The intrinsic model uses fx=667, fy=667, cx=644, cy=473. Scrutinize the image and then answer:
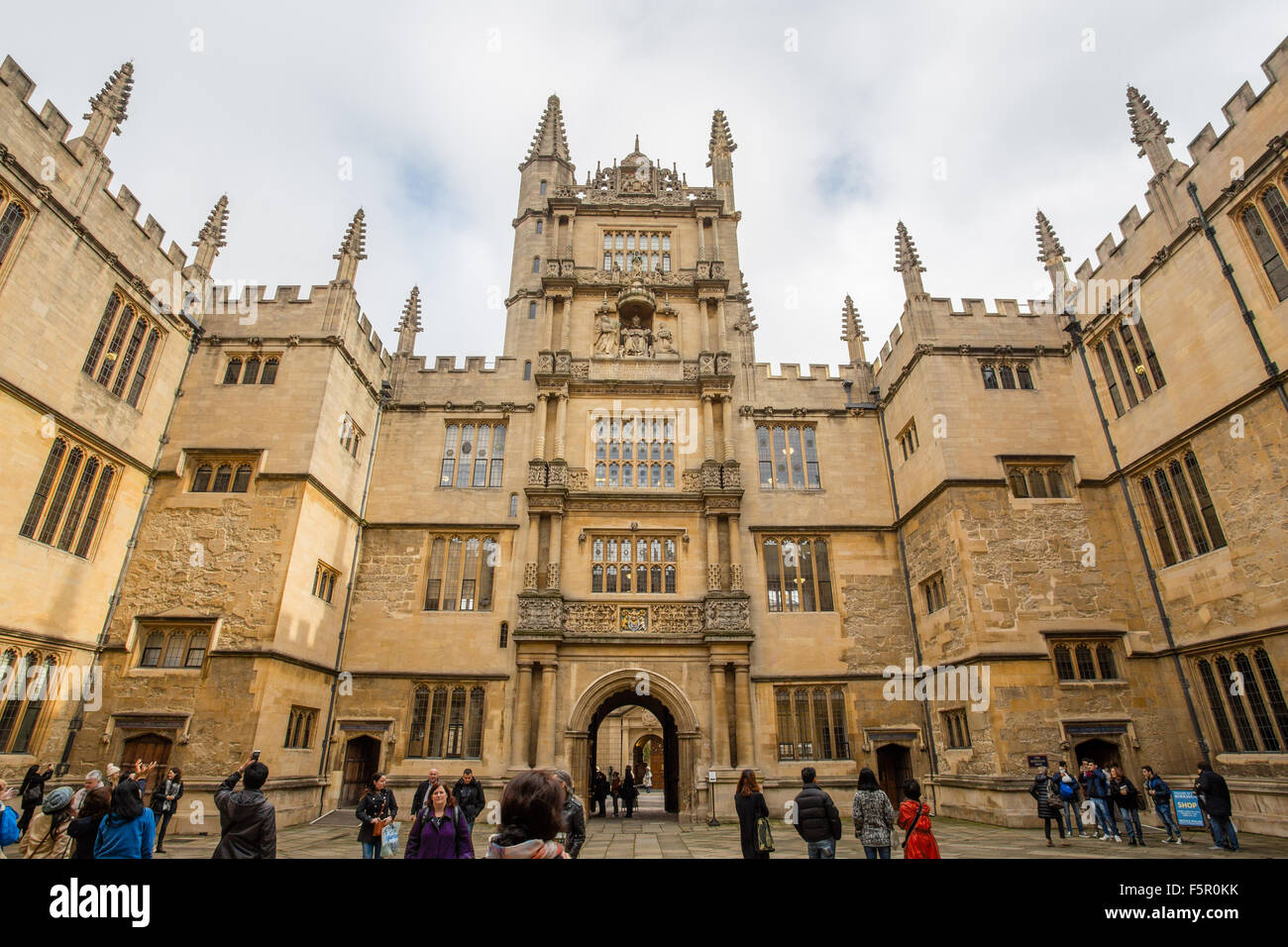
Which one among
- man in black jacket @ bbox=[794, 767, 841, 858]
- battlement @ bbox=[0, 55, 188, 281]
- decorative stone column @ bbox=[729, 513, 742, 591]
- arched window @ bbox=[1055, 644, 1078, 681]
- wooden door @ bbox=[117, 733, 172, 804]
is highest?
battlement @ bbox=[0, 55, 188, 281]

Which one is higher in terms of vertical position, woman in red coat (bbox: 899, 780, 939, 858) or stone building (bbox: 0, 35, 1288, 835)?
stone building (bbox: 0, 35, 1288, 835)

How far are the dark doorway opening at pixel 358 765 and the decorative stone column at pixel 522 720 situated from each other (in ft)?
14.2

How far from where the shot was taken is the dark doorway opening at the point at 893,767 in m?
20.8

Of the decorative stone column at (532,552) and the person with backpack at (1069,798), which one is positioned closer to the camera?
the person with backpack at (1069,798)

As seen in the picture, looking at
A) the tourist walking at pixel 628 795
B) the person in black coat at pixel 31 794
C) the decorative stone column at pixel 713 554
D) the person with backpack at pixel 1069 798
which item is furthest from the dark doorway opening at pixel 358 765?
the person with backpack at pixel 1069 798

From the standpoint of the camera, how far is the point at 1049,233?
23594 millimetres

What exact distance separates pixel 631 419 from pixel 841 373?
8.63 metres

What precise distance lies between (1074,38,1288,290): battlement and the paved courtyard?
49.3ft

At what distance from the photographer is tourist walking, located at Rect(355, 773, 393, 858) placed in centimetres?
1017

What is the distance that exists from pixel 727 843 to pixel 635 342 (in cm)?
1777

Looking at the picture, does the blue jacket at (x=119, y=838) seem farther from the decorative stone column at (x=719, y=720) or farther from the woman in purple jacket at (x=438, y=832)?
the decorative stone column at (x=719, y=720)

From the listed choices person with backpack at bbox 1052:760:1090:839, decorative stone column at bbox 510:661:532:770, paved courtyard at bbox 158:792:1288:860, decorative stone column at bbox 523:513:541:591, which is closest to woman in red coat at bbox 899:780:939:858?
paved courtyard at bbox 158:792:1288:860

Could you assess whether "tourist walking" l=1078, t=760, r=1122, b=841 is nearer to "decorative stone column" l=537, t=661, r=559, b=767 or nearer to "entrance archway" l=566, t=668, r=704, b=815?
"entrance archway" l=566, t=668, r=704, b=815
